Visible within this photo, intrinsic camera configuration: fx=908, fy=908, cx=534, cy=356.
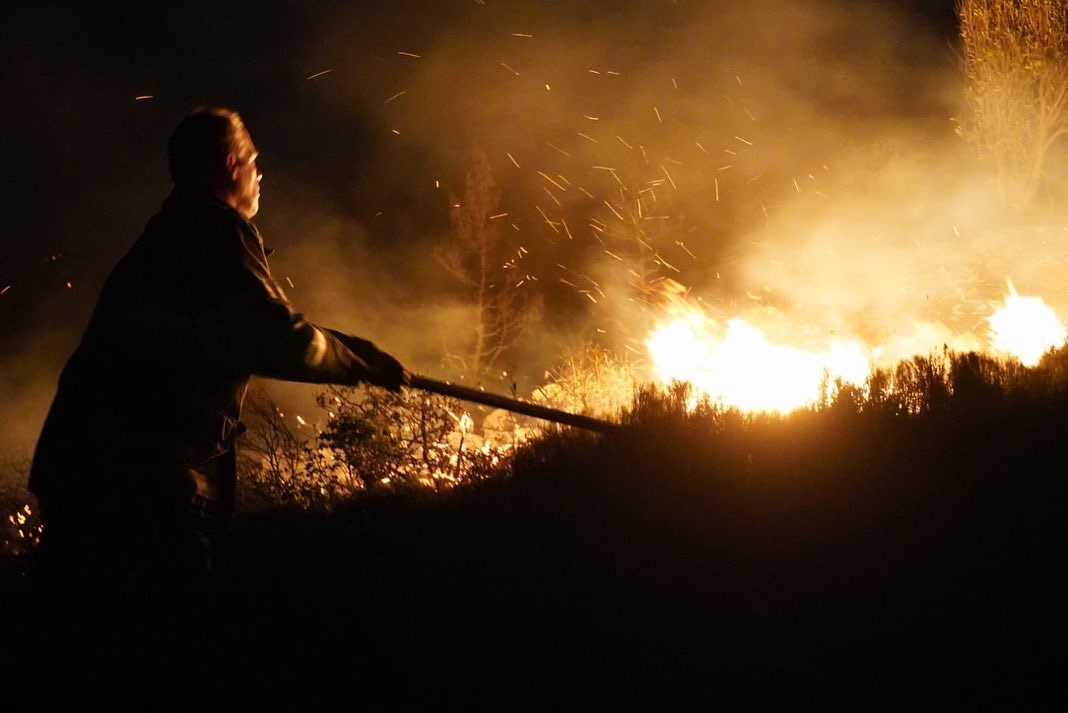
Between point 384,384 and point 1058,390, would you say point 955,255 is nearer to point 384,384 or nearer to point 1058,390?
point 1058,390

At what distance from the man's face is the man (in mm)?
274

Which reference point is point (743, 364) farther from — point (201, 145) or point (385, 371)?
point (201, 145)

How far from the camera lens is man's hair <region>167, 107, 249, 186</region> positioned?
2967mm

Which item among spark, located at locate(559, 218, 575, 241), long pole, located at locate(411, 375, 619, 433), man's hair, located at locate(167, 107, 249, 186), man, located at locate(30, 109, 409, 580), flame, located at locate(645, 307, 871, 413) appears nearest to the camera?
man, located at locate(30, 109, 409, 580)

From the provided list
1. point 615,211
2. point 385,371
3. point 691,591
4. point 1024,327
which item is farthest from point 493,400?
point 615,211

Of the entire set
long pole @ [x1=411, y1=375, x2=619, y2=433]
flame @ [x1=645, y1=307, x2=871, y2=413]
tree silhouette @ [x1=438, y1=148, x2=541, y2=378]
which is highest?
tree silhouette @ [x1=438, y1=148, x2=541, y2=378]

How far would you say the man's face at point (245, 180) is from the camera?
310 cm

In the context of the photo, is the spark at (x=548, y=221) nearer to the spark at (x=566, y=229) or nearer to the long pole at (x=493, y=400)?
the spark at (x=566, y=229)

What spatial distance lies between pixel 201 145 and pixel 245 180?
22 cm

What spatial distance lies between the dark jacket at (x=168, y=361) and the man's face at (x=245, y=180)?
307mm

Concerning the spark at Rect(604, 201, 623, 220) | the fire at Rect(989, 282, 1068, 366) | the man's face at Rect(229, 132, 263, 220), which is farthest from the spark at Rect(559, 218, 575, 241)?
the man's face at Rect(229, 132, 263, 220)

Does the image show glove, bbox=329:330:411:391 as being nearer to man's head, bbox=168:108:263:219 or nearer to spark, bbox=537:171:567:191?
man's head, bbox=168:108:263:219

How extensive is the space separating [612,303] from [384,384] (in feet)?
67.8

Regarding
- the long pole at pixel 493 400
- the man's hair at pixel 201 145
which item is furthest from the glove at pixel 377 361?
the man's hair at pixel 201 145
